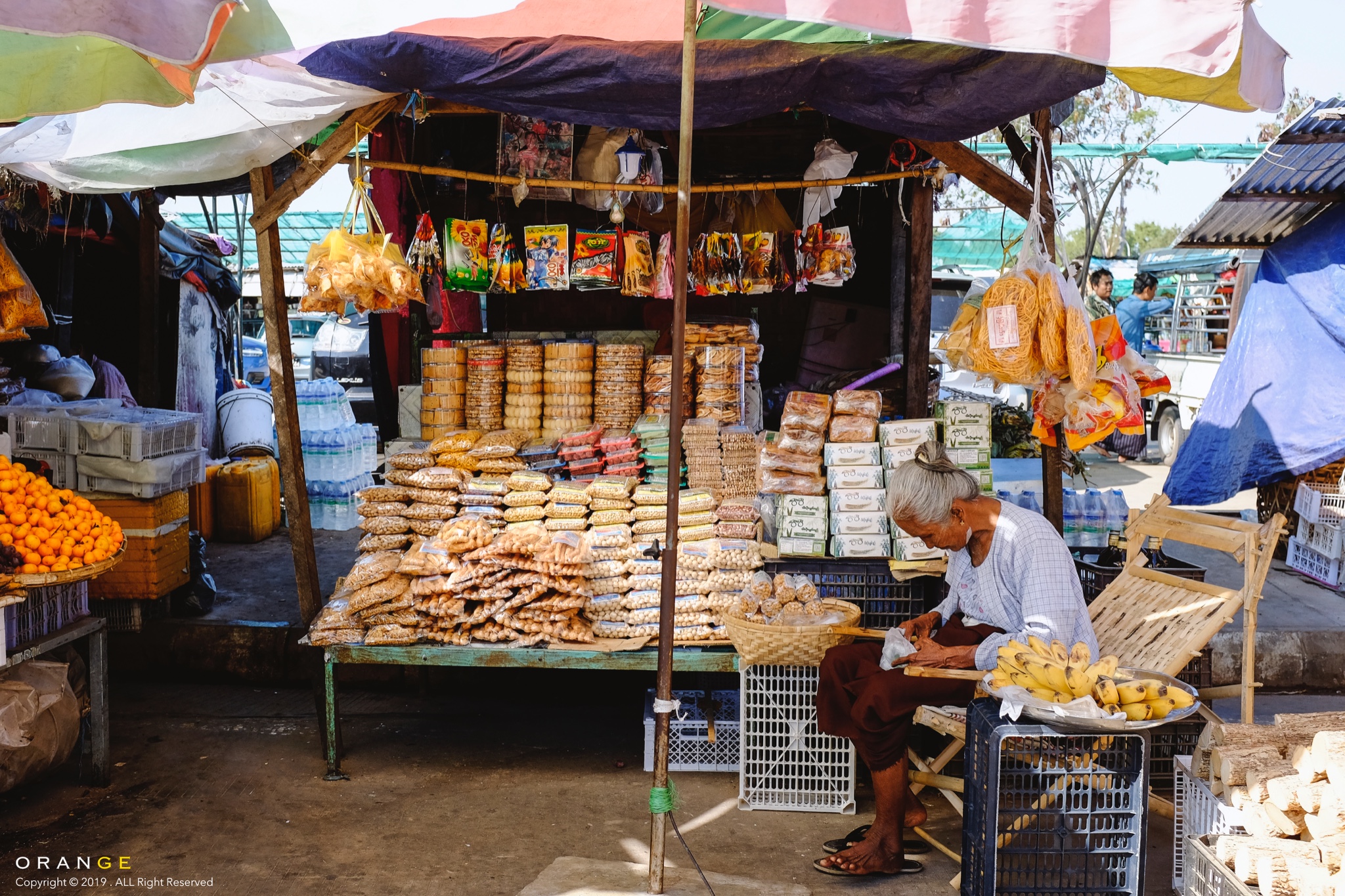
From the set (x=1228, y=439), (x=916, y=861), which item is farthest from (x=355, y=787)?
(x=1228, y=439)


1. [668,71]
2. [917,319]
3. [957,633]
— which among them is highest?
[668,71]

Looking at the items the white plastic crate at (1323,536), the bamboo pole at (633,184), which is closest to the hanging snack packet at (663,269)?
the bamboo pole at (633,184)

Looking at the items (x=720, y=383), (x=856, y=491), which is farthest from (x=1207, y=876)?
(x=720, y=383)

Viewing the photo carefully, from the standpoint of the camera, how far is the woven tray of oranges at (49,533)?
13.1 feet

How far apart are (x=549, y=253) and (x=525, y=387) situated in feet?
2.41

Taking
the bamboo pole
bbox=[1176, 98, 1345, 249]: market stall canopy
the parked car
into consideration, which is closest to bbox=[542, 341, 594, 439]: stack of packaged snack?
the bamboo pole

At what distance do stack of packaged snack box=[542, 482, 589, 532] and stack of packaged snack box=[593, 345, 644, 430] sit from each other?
2.58 ft

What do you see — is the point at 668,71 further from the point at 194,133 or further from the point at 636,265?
the point at 194,133

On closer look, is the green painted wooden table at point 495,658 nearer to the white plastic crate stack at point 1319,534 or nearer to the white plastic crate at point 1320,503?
the white plastic crate stack at point 1319,534

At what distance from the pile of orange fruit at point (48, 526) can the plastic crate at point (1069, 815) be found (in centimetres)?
353

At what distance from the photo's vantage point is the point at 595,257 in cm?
560

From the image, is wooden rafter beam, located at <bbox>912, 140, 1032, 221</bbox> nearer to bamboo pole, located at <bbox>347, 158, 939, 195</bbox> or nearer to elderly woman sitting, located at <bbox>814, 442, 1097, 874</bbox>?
bamboo pole, located at <bbox>347, 158, 939, 195</bbox>

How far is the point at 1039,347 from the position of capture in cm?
404

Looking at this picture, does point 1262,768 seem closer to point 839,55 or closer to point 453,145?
point 839,55
